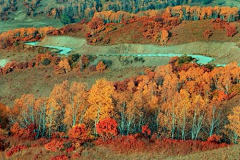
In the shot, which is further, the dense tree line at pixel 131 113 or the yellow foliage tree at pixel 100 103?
the dense tree line at pixel 131 113

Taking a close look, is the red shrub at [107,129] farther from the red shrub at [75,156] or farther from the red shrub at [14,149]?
the red shrub at [14,149]

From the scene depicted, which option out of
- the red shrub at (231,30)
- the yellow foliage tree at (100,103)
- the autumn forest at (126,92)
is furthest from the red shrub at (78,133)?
the red shrub at (231,30)

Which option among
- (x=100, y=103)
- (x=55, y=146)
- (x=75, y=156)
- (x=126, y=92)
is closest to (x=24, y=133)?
(x=55, y=146)

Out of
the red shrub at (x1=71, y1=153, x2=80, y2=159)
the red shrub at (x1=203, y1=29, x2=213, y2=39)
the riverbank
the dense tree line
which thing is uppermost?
the red shrub at (x1=71, y1=153, x2=80, y2=159)

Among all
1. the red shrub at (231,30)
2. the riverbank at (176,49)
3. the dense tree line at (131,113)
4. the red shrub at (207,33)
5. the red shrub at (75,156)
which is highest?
the red shrub at (75,156)

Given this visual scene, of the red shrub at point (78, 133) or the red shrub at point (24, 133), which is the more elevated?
the red shrub at point (78, 133)

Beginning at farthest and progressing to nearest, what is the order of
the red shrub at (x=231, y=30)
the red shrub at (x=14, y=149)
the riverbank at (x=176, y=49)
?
the red shrub at (x=231, y=30) → the riverbank at (x=176, y=49) → the red shrub at (x=14, y=149)

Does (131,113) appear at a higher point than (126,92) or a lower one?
higher

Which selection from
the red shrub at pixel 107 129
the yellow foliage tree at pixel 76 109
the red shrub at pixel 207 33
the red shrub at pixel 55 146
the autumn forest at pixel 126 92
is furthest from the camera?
the red shrub at pixel 207 33

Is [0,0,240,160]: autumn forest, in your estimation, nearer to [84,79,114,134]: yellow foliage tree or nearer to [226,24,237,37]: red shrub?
[84,79,114,134]: yellow foliage tree

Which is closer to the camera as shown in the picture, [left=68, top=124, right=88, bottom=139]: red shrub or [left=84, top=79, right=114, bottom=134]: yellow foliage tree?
[left=68, top=124, right=88, bottom=139]: red shrub

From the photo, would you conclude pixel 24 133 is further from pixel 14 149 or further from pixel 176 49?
pixel 176 49

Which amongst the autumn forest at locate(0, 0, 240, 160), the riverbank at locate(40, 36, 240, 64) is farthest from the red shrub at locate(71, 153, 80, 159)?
the riverbank at locate(40, 36, 240, 64)
